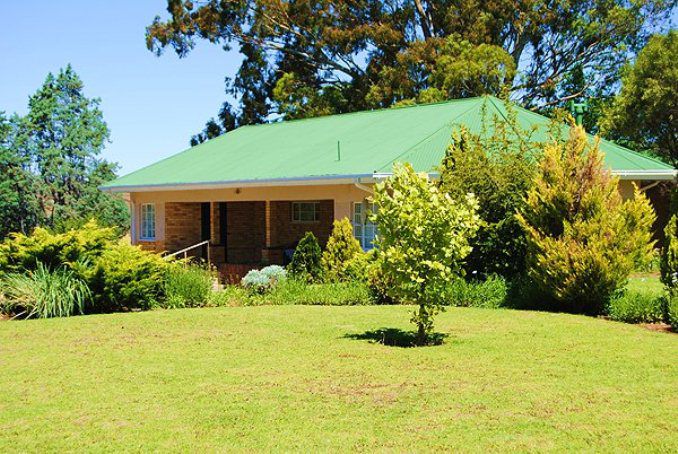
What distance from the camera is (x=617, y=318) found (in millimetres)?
12336

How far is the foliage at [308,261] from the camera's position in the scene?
1662 centimetres

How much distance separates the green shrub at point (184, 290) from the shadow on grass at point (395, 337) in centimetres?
496

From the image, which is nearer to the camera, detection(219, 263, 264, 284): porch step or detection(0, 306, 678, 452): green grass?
detection(0, 306, 678, 452): green grass

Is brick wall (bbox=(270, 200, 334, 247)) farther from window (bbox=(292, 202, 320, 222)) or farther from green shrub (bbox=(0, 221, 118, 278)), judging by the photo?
green shrub (bbox=(0, 221, 118, 278))

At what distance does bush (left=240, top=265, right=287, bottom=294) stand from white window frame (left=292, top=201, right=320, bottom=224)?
880 cm

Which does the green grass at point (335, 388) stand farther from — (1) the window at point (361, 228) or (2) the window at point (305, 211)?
(2) the window at point (305, 211)

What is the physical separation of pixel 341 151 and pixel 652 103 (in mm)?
12426

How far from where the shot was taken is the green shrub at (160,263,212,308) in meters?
14.9

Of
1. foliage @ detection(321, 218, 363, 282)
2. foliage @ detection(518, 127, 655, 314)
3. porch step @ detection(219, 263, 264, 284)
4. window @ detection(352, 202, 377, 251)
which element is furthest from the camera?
porch step @ detection(219, 263, 264, 284)

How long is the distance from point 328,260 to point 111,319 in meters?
5.14

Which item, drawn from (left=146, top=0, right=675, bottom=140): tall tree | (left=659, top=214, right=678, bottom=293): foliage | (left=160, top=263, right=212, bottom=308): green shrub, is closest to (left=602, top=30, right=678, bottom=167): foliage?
(left=146, top=0, right=675, bottom=140): tall tree

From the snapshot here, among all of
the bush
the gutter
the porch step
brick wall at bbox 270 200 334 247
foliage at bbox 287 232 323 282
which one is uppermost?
the gutter

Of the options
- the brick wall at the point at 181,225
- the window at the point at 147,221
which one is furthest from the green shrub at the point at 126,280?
the window at the point at 147,221

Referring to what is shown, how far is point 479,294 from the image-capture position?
46.8 ft
